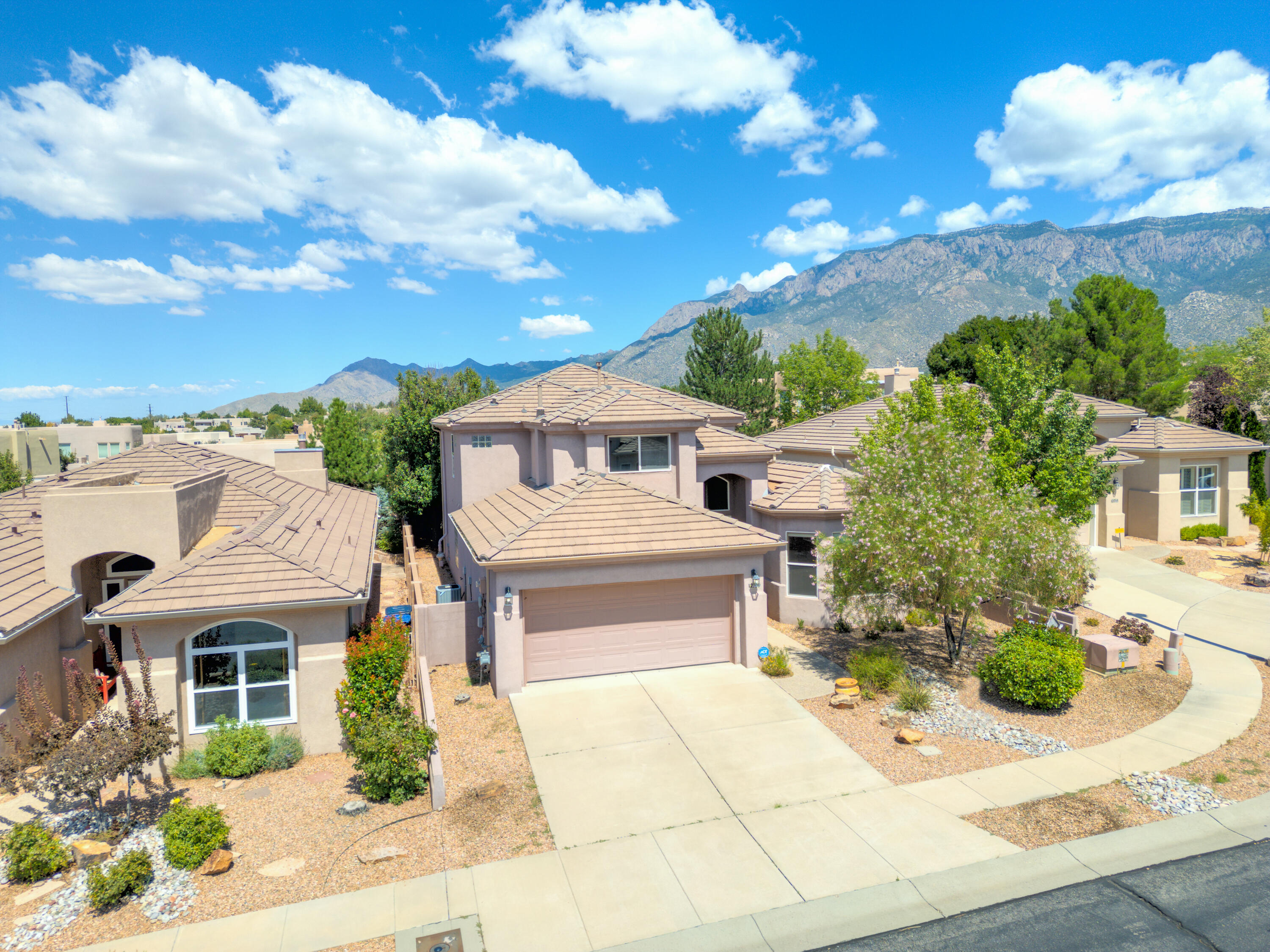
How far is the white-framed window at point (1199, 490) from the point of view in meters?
28.0

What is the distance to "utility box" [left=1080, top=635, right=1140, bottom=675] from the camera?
1493 centimetres

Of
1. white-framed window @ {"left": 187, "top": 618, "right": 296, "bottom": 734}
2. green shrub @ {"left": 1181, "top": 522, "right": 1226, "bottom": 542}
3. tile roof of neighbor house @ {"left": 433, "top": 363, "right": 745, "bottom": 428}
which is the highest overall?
tile roof of neighbor house @ {"left": 433, "top": 363, "right": 745, "bottom": 428}

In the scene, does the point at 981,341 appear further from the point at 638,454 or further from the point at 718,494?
the point at 638,454

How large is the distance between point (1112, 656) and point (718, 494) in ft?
38.8

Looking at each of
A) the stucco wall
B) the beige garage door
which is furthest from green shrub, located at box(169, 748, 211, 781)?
the beige garage door

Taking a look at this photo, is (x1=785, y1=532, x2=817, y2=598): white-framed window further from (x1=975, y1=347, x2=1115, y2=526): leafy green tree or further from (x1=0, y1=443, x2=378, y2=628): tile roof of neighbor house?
(x1=0, y1=443, x2=378, y2=628): tile roof of neighbor house

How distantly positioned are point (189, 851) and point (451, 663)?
8.22 meters

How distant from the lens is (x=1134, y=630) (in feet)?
53.8

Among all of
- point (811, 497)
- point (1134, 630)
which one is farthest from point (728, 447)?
point (1134, 630)

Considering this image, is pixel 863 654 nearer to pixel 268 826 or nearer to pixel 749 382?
pixel 268 826

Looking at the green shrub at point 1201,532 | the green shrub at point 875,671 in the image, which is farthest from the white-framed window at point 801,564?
the green shrub at point 1201,532

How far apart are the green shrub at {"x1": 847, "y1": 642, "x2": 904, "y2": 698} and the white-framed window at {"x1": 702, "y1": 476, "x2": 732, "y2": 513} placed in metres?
8.54

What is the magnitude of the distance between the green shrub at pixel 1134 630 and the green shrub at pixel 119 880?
1912 cm

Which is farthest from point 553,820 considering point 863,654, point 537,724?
point 863,654
